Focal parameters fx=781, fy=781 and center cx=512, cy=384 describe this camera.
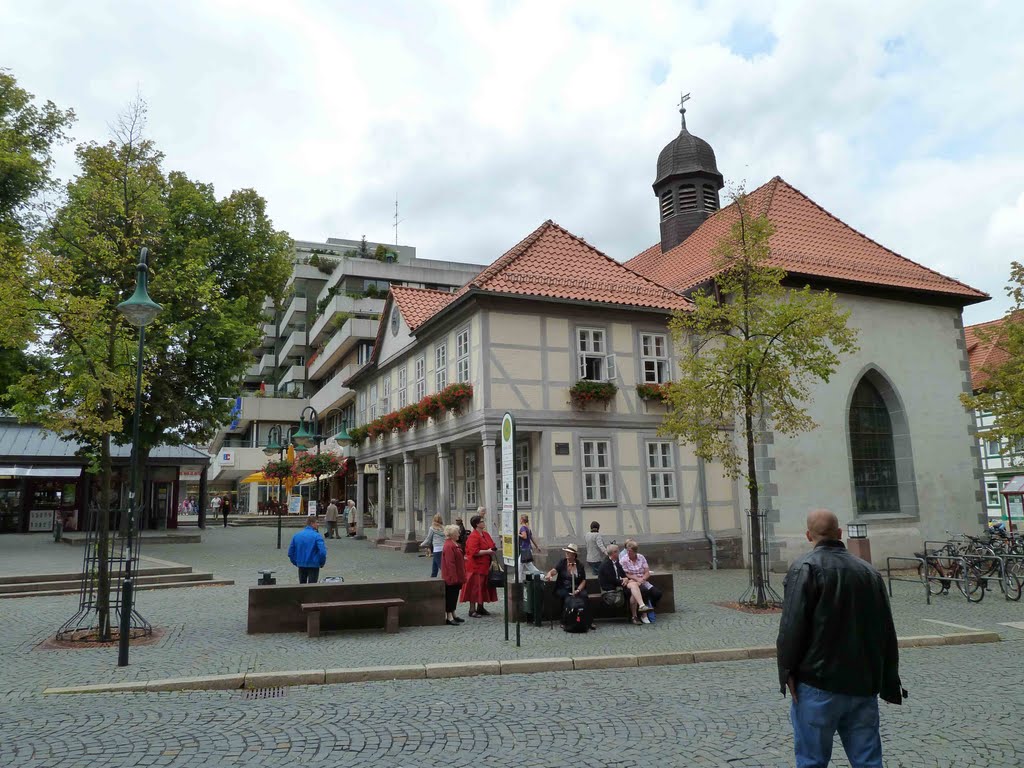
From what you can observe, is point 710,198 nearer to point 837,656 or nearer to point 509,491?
point 509,491

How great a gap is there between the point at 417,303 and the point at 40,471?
18.3 metres

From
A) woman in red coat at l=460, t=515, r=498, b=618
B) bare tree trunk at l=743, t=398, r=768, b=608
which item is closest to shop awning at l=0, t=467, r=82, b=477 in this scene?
woman in red coat at l=460, t=515, r=498, b=618

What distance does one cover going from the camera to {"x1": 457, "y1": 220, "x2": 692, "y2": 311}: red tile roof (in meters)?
19.8

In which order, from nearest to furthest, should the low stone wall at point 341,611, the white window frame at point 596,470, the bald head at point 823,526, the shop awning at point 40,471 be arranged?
the bald head at point 823,526 → the low stone wall at point 341,611 → the white window frame at point 596,470 → the shop awning at point 40,471

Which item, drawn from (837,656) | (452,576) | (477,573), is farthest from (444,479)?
(837,656)

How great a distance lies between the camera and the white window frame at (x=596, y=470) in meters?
19.3

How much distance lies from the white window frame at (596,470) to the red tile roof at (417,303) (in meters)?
7.68

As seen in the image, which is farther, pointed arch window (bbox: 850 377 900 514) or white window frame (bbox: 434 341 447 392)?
white window frame (bbox: 434 341 447 392)

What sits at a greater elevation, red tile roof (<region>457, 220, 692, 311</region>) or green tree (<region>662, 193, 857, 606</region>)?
red tile roof (<region>457, 220, 692, 311</region>)

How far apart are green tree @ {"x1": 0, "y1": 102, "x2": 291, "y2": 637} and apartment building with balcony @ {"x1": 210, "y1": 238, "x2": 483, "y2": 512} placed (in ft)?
35.5

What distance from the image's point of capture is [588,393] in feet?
62.8

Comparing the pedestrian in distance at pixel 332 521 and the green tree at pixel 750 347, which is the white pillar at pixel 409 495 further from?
the green tree at pixel 750 347

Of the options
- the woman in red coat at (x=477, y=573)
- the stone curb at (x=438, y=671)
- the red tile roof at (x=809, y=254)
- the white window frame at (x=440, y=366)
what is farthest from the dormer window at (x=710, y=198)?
the stone curb at (x=438, y=671)

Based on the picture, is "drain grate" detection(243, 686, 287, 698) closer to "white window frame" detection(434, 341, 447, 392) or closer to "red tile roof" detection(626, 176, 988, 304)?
"white window frame" detection(434, 341, 447, 392)
